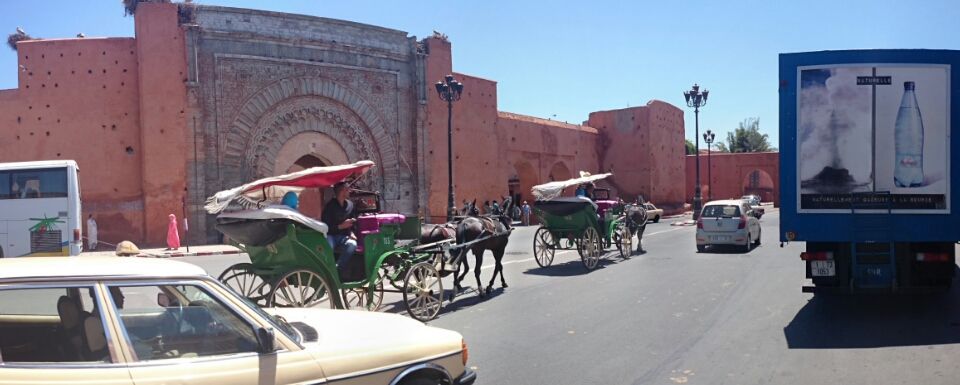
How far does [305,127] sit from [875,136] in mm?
21838

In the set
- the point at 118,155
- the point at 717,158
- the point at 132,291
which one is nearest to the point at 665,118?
the point at 717,158

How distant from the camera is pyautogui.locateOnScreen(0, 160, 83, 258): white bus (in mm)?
13086

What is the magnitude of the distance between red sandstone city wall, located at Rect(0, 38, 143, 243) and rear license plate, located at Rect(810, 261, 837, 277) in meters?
22.0

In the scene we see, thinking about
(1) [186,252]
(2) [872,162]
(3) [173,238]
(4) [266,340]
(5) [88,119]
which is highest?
(5) [88,119]

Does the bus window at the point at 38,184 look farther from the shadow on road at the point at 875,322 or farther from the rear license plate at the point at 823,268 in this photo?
the rear license plate at the point at 823,268

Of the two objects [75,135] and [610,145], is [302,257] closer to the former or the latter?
[75,135]

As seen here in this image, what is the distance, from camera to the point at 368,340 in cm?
392

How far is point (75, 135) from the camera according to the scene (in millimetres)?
23672

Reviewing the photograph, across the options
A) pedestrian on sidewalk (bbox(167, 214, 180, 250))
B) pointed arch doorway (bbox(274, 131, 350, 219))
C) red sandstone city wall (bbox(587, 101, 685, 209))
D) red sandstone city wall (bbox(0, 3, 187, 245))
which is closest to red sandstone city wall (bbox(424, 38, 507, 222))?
pointed arch doorway (bbox(274, 131, 350, 219))

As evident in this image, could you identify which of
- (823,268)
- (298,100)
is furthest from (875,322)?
(298,100)

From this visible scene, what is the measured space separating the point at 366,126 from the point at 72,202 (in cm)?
1609

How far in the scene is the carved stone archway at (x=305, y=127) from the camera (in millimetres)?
25188

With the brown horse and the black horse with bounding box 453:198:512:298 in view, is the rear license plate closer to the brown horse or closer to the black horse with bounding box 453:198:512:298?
the black horse with bounding box 453:198:512:298

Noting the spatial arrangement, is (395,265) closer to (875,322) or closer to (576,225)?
(875,322)
